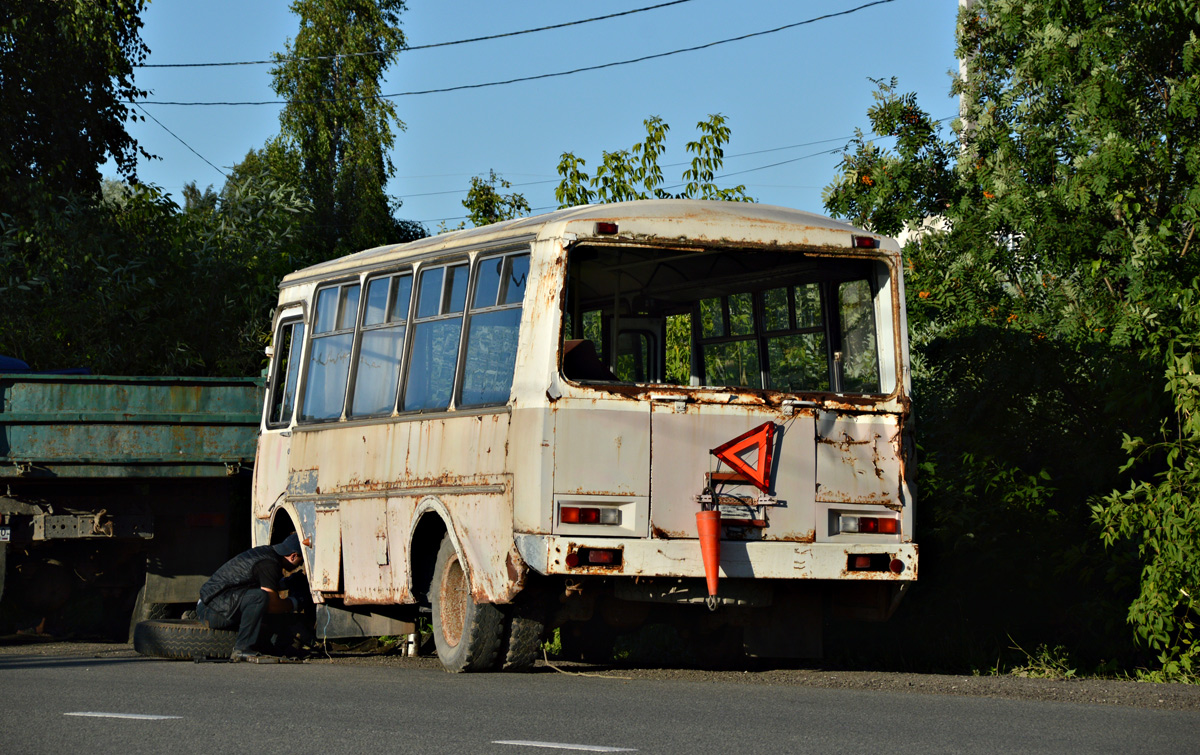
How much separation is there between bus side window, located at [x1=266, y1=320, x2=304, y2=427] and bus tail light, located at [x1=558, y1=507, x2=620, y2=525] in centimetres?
427

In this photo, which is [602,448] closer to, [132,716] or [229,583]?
[132,716]

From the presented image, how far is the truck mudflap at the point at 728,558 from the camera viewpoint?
929cm

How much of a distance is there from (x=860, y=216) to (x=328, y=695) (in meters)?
10.4

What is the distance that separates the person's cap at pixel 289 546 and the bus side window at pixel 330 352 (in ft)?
3.05

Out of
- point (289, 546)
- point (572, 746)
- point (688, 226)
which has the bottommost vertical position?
point (572, 746)

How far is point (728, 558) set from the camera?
377 inches

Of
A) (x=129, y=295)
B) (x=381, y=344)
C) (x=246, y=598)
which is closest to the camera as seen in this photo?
(x=381, y=344)

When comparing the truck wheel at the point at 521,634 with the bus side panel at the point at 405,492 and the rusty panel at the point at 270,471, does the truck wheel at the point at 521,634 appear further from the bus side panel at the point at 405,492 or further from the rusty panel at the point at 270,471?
the rusty panel at the point at 270,471

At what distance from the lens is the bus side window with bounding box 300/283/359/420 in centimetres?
1216

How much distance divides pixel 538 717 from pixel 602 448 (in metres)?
2.28

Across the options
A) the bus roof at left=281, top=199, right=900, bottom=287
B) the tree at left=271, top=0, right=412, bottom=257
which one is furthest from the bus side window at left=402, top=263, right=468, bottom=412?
the tree at left=271, top=0, right=412, bottom=257

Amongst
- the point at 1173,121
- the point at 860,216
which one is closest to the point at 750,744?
the point at 1173,121

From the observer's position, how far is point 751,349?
10.6m

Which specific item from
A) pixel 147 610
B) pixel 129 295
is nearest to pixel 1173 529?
pixel 147 610
